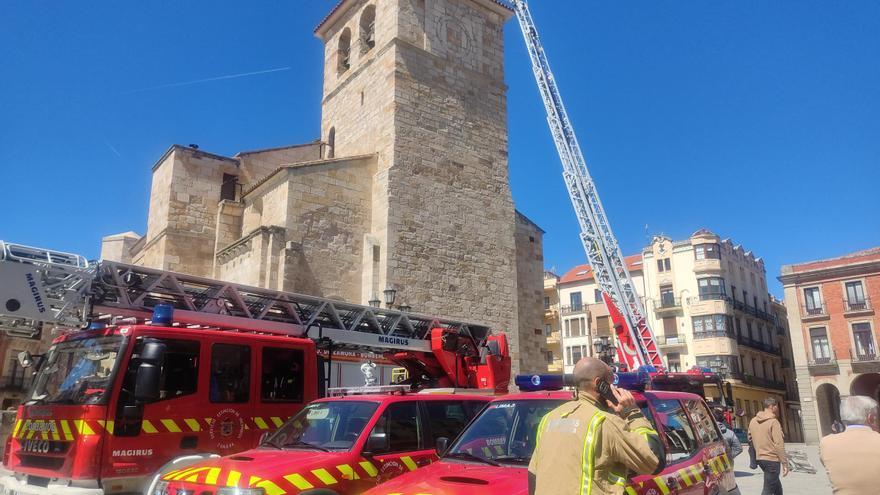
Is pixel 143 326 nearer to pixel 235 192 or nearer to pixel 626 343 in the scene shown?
pixel 235 192

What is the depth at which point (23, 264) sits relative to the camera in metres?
6.45

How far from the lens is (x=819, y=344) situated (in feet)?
109

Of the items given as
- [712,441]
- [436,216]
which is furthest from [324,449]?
[436,216]

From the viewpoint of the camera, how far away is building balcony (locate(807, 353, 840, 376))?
106 ft

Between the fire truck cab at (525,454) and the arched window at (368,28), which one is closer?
the fire truck cab at (525,454)

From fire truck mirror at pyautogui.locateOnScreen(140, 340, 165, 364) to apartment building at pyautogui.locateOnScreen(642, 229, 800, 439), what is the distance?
36.9 m

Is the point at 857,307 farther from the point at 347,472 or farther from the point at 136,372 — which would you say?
the point at 136,372

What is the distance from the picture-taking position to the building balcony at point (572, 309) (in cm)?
4373

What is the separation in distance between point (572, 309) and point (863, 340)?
57.6 ft

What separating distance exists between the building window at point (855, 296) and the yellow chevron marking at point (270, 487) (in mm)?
36243

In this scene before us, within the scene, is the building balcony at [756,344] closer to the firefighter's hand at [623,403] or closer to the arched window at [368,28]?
the arched window at [368,28]

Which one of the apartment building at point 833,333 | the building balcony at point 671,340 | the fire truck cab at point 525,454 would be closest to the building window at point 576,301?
the building balcony at point 671,340

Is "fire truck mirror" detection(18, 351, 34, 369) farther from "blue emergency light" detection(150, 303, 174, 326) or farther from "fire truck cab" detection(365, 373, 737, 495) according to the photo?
"fire truck cab" detection(365, 373, 737, 495)

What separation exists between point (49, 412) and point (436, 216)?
42.6 feet
